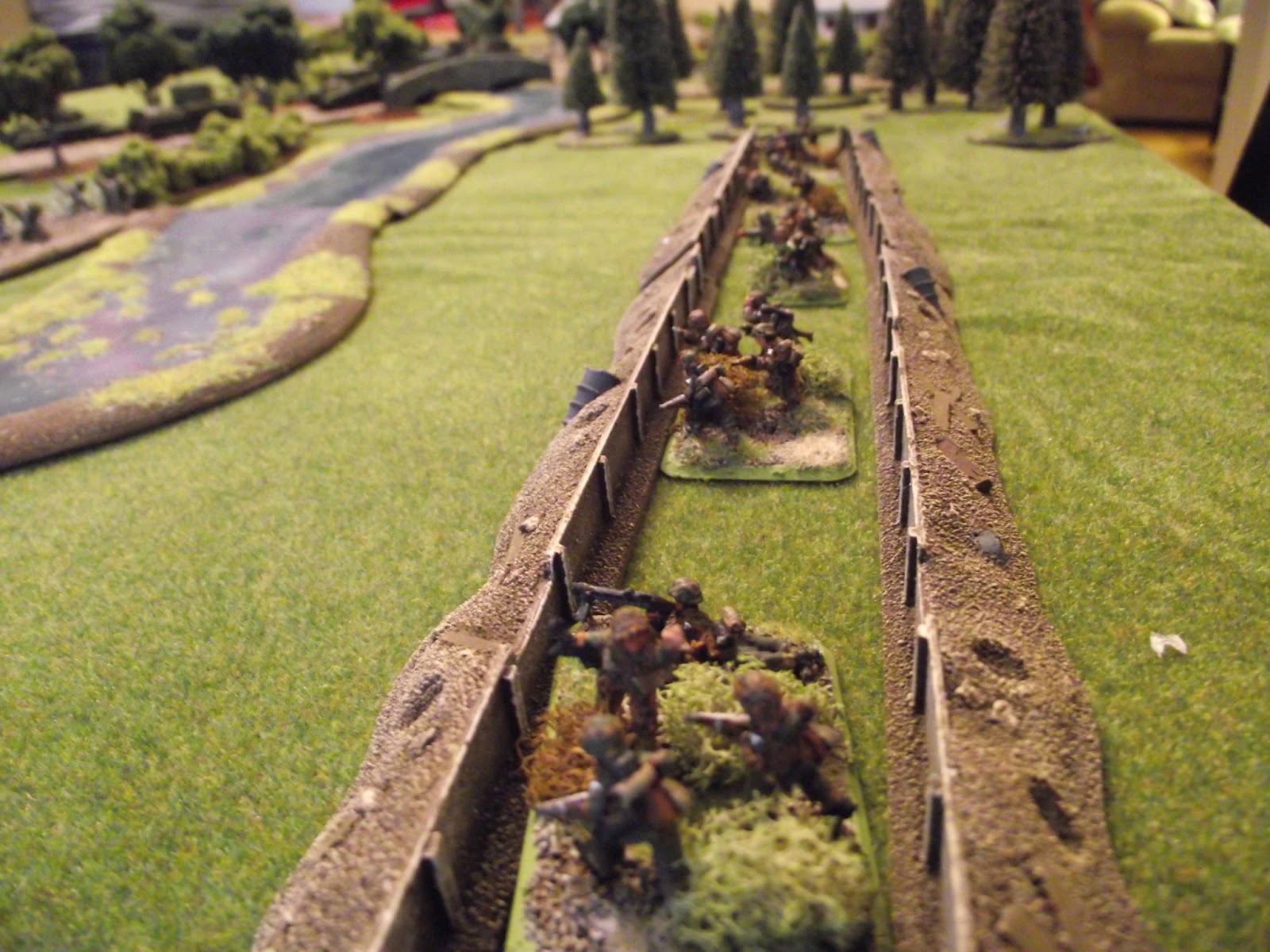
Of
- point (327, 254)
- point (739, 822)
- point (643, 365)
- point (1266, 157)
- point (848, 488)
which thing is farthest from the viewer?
point (327, 254)

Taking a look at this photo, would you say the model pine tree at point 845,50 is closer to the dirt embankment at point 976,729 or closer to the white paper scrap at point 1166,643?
the dirt embankment at point 976,729

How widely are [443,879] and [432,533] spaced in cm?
466

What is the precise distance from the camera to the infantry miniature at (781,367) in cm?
948

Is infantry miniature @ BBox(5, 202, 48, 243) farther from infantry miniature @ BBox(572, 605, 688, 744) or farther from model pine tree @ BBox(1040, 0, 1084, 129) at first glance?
model pine tree @ BBox(1040, 0, 1084, 129)

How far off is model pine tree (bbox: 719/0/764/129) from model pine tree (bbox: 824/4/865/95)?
4.05m

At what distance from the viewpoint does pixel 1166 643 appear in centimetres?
661

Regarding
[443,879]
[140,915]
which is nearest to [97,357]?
A: [140,915]

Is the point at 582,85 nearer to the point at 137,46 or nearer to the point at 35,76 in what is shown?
the point at 35,76

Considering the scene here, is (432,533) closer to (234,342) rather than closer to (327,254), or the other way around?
(234,342)

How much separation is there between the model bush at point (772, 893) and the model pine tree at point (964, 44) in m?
24.6

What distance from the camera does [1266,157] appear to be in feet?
50.8

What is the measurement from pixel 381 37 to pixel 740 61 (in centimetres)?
1732

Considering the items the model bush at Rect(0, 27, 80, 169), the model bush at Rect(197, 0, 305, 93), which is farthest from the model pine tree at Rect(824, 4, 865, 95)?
the model bush at Rect(0, 27, 80, 169)

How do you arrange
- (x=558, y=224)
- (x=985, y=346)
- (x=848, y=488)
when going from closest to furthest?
(x=848, y=488)
(x=985, y=346)
(x=558, y=224)
